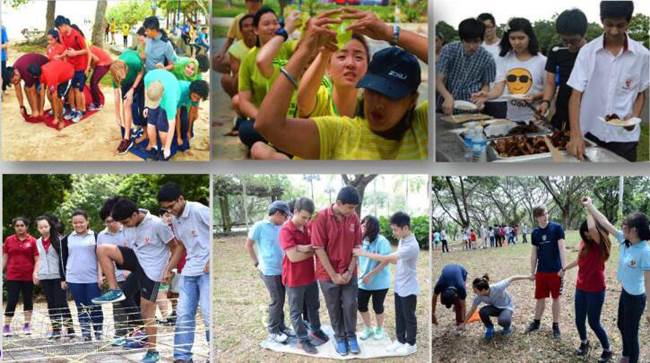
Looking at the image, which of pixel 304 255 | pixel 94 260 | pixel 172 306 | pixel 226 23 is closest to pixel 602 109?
pixel 304 255

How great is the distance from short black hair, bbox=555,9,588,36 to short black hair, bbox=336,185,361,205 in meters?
1.14

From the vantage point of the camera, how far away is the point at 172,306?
337cm

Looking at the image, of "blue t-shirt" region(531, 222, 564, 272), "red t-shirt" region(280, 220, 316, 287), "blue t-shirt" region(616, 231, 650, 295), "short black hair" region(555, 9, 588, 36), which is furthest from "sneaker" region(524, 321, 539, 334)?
"short black hair" region(555, 9, 588, 36)

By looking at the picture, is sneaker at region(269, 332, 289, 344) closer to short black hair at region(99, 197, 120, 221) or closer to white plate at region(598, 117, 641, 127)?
short black hair at region(99, 197, 120, 221)

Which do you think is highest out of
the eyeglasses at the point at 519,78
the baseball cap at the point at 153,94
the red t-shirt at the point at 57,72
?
the red t-shirt at the point at 57,72

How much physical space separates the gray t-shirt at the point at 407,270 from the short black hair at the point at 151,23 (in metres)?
1.47

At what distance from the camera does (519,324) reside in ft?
10.8

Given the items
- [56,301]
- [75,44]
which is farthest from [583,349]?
[75,44]

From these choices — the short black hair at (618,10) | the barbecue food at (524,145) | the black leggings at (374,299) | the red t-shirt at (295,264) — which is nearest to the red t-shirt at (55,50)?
the red t-shirt at (295,264)

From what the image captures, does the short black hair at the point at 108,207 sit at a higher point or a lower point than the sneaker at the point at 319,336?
higher

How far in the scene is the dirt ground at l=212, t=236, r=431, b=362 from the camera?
10.9 ft

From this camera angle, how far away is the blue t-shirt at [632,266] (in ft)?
10.6

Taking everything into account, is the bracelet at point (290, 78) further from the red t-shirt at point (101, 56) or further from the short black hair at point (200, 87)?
the red t-shirt at point (101, 56)

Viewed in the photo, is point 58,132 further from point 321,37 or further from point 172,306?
point 321,37
